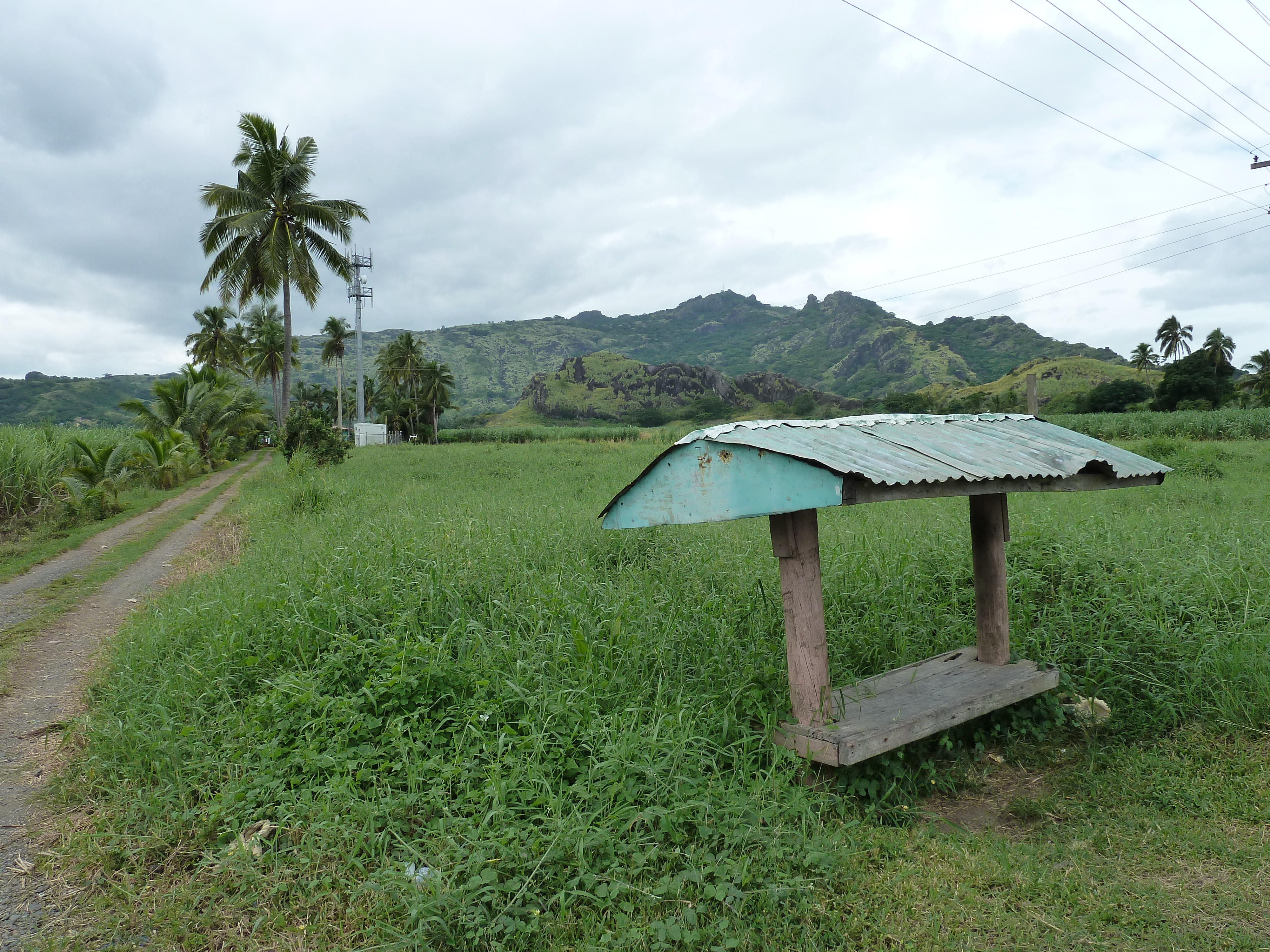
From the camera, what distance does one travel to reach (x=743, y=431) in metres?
3.41

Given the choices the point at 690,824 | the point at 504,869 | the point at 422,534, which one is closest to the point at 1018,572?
the point at 690,824

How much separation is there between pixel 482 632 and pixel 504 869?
1720 mm

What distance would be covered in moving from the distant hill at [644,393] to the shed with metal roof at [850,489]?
69.1 m

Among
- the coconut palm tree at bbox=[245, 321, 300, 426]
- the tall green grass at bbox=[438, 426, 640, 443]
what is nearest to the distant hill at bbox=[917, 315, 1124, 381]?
the tall green grass at bbox=[438, 426, 640, 443]

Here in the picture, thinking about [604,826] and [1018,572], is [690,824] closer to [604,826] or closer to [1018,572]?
[604,826]

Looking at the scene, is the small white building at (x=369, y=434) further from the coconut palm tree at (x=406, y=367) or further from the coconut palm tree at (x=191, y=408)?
the coconut palm tree at (x=191, y=408)

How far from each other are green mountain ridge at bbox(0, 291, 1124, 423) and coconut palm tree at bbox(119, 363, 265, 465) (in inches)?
1354

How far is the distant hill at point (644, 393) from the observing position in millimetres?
85000

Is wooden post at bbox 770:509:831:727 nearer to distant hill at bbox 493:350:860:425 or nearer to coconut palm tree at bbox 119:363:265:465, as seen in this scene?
coconut palm tree at bbox 119:363:265:465

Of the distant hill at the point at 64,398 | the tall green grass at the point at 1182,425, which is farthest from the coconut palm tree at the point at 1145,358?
the distant hill at the point at 64,398

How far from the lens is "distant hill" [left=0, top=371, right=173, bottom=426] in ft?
278

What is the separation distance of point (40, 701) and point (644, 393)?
9991 centimetres

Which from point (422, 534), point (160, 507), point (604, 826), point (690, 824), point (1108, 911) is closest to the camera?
point (1108, 911)

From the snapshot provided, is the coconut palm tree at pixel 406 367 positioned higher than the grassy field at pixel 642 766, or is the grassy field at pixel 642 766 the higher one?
the coconut palm tree at pixel 406 367
